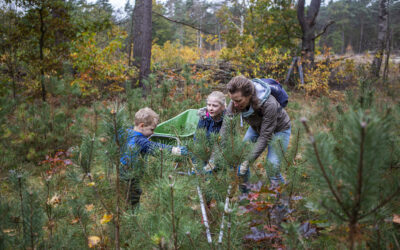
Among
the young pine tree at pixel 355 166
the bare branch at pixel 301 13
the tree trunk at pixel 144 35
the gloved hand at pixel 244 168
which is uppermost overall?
the bare branch at pixel 301 13

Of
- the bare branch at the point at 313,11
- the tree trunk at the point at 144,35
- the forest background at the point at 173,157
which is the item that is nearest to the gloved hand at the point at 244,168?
the forest background at the point at 173,157

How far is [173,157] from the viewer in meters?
1.75

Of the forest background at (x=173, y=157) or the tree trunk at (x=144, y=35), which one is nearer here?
the forest background at (x=173, y=157)

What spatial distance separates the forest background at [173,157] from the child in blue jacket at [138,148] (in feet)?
0.22

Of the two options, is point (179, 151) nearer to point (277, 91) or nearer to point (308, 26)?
point (277, 91)

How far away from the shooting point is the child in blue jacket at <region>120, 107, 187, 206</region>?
1.48 metres

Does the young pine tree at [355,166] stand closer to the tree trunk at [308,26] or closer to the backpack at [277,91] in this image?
the backpack at [277,91]

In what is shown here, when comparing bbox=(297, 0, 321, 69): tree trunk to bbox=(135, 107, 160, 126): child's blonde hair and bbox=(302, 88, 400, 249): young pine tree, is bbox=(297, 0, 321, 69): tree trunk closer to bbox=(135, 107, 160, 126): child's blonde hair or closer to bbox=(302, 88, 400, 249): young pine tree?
bbox=(135, 107, 160, 126): child's blonde hair

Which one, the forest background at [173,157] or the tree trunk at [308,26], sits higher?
the tree trunk at [308,26]

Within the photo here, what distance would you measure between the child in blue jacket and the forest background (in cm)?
7

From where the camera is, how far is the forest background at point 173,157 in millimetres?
780

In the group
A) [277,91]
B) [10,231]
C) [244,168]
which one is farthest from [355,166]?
[277,91]

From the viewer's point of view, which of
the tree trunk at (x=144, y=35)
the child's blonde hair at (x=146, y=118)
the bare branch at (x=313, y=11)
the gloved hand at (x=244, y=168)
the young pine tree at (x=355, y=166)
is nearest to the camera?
the young pine tree at (x=355, y=166)

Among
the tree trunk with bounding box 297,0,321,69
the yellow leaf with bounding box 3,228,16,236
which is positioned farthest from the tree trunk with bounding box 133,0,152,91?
the yellow leaf with bounding box 3,228,16,236
